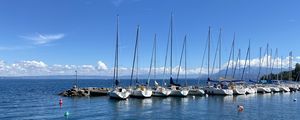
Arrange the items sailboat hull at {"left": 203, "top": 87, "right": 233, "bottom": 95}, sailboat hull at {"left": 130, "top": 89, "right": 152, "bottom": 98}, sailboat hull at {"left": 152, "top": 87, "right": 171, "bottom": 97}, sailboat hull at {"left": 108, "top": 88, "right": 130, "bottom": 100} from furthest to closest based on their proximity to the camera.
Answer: sailboat hull at {"left": 203, "top": 87, "right": 233, "bottom": 95} → sailboat hull at {"left": 152, "top": 87, "right": 171, "bottom": 97} → sailboat hull at {"left": 130, "top": 89, "right": 152, "bottom": 98} → sailboat hull at {"left": 108, "top": 88, "right": 130, "bottom": 100}

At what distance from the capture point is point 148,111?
5538cm

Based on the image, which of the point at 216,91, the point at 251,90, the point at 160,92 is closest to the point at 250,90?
the point at 251,90

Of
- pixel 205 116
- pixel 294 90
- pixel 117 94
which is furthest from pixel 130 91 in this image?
pixel 294 90

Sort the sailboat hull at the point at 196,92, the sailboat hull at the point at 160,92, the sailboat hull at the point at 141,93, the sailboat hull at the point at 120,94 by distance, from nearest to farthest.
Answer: the sailboat hull at the point at 120,94 → the sailboat hull at the point at 141,93 → the sailboat hull at the point at 160,92 → the sailboat hull at the point at 196,92

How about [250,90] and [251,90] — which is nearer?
[250,90]

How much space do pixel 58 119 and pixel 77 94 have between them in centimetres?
3962

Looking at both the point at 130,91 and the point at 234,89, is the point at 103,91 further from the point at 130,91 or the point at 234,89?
the point at 234,89

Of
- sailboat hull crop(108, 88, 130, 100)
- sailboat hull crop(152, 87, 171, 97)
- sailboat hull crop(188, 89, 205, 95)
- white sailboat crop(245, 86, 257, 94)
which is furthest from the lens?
white sailboat crop(245, 86, 257, 94)

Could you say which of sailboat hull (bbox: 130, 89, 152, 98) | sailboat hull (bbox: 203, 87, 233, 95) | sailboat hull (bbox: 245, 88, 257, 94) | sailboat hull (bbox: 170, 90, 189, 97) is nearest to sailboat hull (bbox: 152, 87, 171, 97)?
sailboat hull (bbox: 170, 90, 189, 97)

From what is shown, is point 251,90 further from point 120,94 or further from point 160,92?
point 120,94

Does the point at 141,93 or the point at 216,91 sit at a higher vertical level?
the point at 216,91

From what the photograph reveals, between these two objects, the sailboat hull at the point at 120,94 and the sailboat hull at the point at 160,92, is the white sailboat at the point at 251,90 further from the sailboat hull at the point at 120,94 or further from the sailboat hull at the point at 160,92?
the sailboat hull at the point at 120,94

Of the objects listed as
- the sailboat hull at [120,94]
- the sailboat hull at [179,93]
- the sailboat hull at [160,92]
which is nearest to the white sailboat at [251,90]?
the sailboat hull at [179,93]

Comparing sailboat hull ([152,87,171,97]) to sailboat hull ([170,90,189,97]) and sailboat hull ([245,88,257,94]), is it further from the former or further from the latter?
sailboat hull ([245,88,257,94])
